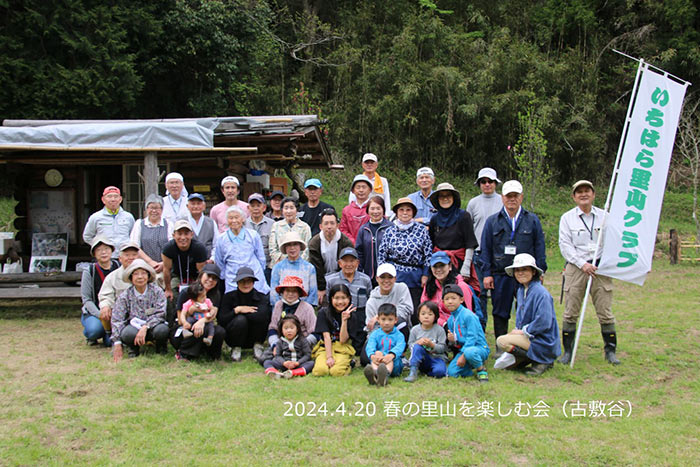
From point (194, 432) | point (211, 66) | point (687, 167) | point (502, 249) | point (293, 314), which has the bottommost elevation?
point (194, 432)

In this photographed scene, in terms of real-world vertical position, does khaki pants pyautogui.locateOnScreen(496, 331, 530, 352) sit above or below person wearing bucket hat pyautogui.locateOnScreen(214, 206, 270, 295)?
below

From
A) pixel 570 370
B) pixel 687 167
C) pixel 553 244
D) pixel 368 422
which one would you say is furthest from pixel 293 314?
pixel 687 167

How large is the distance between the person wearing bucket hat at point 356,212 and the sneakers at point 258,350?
149 centimetres

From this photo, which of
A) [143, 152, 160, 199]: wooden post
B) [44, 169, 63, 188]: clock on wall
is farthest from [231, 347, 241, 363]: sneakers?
[44, 169, 63, 188]: clock on wall

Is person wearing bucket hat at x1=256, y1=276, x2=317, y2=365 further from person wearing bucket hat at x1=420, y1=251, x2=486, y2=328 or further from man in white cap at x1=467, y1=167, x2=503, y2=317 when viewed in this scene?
man in white cap at x1=467, y1=167, x2=503, y2=317

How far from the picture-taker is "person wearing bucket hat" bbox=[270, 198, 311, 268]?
5832mm

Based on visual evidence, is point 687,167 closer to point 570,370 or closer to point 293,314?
point 570,370

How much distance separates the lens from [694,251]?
47.5 ft

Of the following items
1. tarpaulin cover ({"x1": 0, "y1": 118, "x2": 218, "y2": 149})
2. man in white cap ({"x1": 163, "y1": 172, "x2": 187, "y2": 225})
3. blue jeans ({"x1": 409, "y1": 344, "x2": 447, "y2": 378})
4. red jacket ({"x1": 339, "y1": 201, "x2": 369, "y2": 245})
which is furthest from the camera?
tarpaulin cover ({"x1": 0, "y1": 118, "x2": 218, "y2": 149})

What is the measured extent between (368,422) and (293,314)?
64.1 inches

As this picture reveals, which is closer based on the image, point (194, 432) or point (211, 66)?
point (194, 432)

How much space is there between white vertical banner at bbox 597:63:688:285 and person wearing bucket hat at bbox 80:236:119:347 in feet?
16.2

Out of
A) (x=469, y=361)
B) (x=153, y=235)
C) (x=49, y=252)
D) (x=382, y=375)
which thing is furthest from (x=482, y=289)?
(x=49, y=252)

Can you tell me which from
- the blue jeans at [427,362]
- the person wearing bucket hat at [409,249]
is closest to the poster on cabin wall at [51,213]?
the person wearing bucket hat at [409,249]
